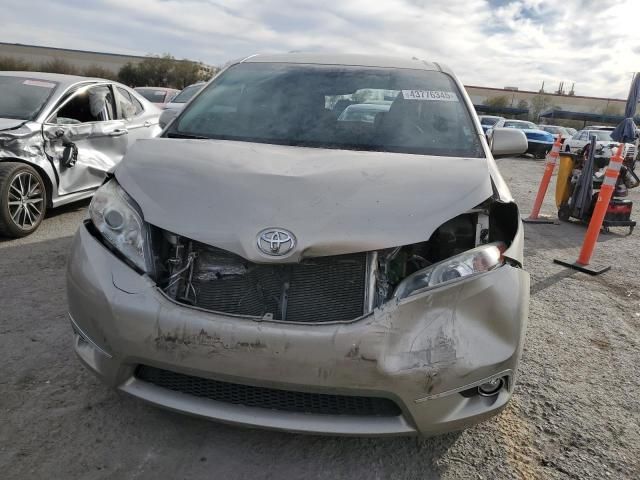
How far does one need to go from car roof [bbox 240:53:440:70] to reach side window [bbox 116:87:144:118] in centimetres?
345

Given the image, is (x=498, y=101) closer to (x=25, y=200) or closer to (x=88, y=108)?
(x=88, y=108)

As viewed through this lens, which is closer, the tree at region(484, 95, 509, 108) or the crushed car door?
the crushed car door

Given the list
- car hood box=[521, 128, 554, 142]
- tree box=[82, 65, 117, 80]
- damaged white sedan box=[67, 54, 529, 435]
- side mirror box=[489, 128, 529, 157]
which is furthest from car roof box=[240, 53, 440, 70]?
tree box=[82, 65, 117, 80]

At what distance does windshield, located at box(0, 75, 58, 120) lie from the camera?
5.34 meters

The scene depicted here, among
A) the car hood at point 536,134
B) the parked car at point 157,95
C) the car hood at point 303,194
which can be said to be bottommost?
the car hood at point 536,134

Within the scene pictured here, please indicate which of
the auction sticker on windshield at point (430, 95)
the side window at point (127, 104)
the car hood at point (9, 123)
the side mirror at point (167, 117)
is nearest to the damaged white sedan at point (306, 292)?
the auction sticker on windshield at point (430, 95)

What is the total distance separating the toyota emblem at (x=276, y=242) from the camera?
1.93 m

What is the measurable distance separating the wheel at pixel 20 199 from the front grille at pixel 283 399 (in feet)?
12.3

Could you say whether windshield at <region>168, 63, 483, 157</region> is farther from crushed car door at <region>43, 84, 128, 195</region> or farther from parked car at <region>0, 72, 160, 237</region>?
crushed car door at <region>43, 84, 128, 195</region>

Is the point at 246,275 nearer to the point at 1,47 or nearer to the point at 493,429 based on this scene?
the point at 493,429

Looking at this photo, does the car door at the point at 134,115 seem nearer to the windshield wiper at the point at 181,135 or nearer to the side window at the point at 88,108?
the side window at the point at 88,108

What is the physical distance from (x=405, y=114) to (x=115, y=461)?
2.33 meters

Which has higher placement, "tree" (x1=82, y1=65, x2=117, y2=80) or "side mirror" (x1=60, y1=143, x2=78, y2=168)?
"side mirror" (x1=60, y1=143, x2=78, y2=168)

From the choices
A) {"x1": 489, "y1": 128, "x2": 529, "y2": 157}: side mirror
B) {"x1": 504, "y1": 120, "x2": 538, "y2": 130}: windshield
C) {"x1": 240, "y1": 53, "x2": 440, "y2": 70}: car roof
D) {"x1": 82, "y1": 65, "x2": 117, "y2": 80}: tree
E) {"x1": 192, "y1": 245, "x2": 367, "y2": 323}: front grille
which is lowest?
{"x1": 82, "y1": 65, "x2": 117, "y2": 80}: tree
